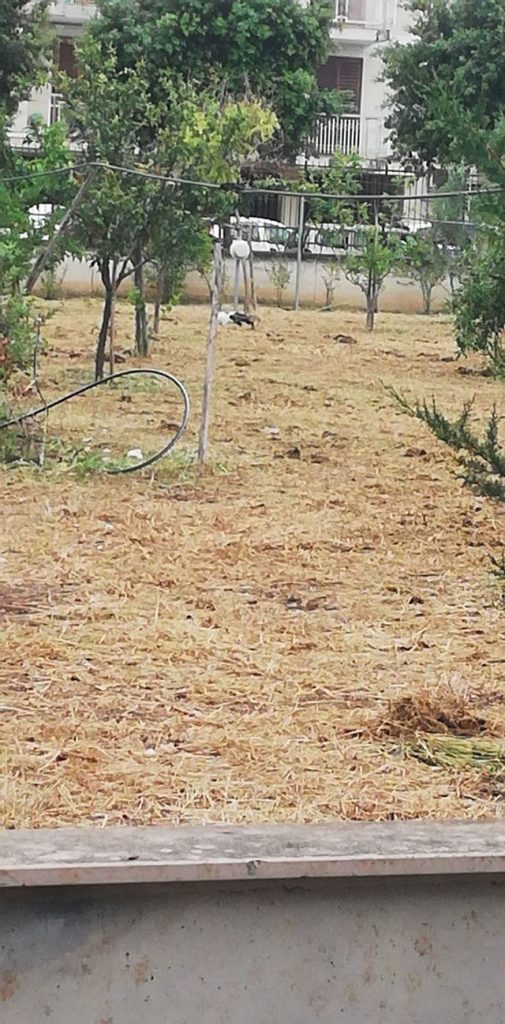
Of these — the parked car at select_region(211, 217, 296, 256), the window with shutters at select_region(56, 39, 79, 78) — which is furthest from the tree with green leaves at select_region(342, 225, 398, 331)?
the window with shutters at select_region(56, 39, 79, 78)

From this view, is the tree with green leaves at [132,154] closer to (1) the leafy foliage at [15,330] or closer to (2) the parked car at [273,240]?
(1) the leafy foliage at [15,330]

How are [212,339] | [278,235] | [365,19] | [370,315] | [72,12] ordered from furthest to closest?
[365,19] → [72,12] → [278,235] → [370,315] → [212,339]

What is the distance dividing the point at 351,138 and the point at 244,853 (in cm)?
2934

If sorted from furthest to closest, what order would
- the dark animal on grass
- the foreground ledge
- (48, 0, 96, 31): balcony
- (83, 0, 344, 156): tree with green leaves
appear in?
(48, 0, 96, 31): balcony
(83, 0, 344, 156): tree with green leaves
the dark animal on grass
the foreground ledge

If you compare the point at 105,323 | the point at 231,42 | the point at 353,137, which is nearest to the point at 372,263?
the point at 231,42

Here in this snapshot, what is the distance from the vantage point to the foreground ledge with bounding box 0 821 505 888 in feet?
7.32

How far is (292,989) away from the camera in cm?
235

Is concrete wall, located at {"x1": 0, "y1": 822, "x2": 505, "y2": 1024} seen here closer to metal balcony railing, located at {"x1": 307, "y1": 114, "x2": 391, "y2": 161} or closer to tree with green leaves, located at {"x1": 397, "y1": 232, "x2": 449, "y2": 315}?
tree with green leaves, located at {"x1": 397, "y1": 232, "x2": 449, "y2": 315}

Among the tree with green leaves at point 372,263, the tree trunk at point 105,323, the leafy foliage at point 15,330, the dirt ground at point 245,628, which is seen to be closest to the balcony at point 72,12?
the tree with green leaves at point 372,263

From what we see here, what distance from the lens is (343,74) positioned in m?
31.5

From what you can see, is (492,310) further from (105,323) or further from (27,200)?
(105,323)

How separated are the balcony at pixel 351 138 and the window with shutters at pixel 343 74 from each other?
0.96 meters

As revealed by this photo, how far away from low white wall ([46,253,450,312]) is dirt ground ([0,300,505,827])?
12.5 metres

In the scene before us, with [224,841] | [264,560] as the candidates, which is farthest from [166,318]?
[224,841]
